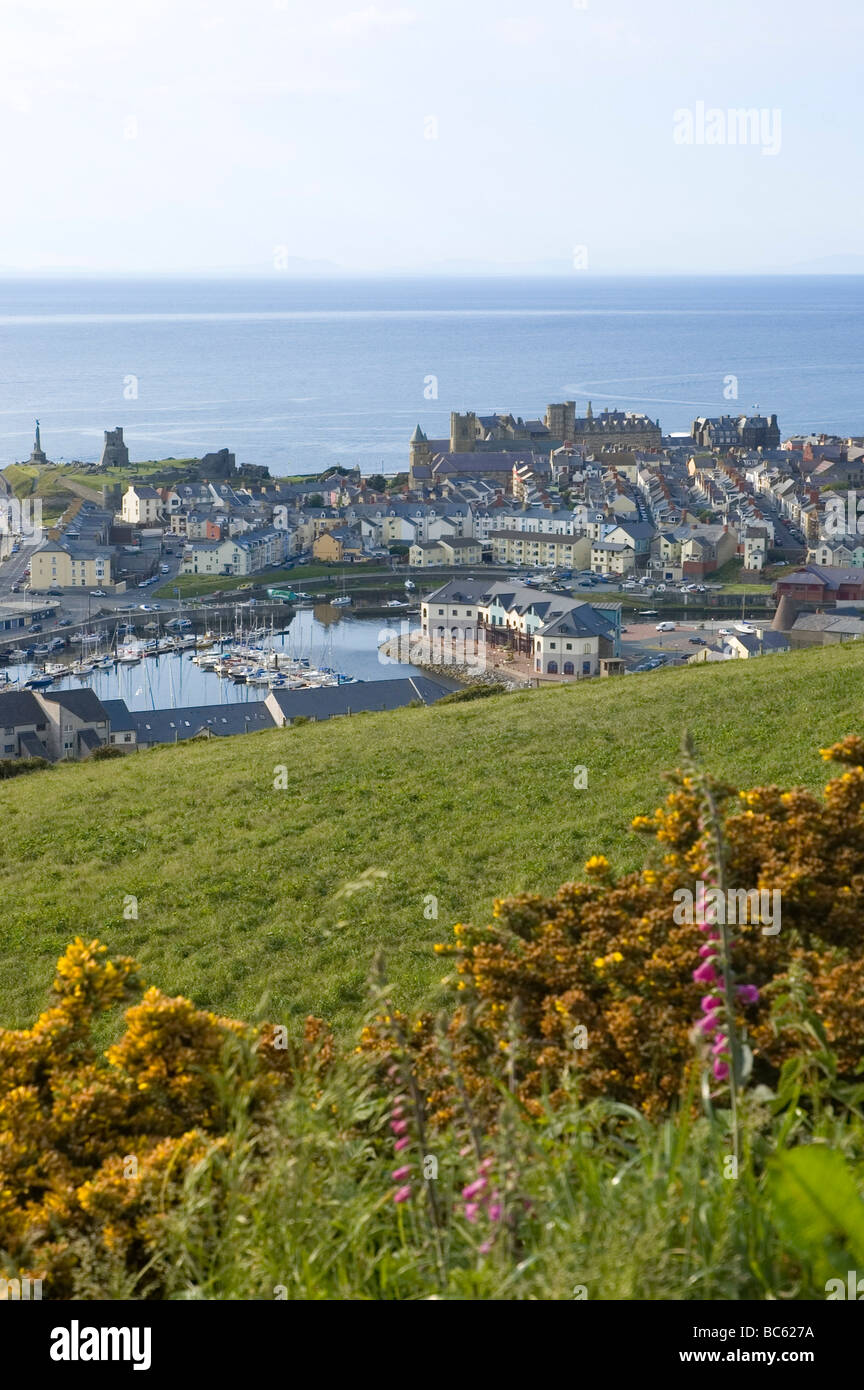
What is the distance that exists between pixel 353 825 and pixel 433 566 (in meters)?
50.9

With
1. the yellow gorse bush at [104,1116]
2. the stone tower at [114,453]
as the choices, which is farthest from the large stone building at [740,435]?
the yellow gorse bush at [104,1116]

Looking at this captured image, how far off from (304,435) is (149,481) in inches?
1521

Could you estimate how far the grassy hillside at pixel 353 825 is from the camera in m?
8.16

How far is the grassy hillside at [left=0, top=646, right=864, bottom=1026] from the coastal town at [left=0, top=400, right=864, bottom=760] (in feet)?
45.0

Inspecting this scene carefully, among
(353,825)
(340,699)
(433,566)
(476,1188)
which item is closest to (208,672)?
(340,699)

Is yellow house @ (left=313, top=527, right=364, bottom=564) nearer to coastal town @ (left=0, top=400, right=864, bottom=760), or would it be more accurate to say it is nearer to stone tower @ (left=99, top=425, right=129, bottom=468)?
coastal town @ (left=0, top=400, right=864, bottom=760)

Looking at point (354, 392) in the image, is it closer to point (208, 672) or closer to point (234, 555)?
point (234, 555)

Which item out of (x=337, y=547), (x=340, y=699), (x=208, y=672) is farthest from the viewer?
(x=337, y=547)

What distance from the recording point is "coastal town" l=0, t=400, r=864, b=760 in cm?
3822

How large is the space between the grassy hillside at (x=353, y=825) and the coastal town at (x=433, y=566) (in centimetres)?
1373

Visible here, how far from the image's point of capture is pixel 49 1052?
13.9 ft

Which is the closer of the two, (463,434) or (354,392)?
(463,434)

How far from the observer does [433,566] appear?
199 ft
